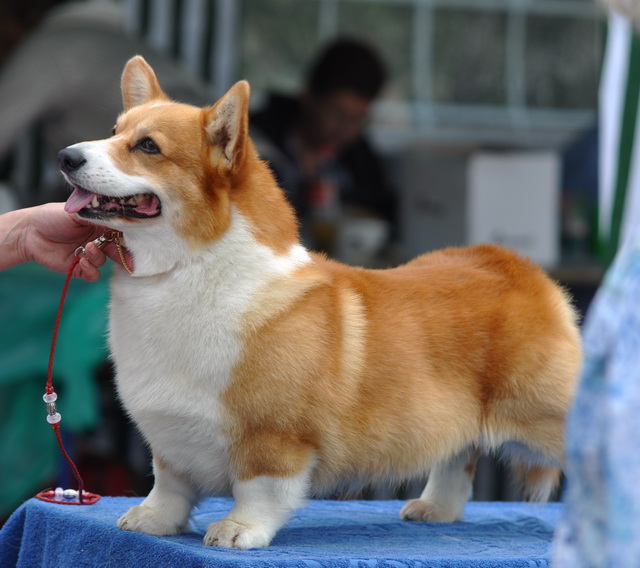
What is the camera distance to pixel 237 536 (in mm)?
1751

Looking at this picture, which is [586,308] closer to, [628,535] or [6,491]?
[6,491]

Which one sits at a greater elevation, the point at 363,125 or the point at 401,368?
the point at 363,125

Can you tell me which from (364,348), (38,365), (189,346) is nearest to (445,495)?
(364,348)

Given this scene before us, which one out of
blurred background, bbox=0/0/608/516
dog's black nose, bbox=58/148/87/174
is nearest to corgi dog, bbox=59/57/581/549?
dog's black nose, bbox=58/148/87/174

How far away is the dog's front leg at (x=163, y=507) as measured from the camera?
6.12 feet

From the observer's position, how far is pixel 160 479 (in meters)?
1.90

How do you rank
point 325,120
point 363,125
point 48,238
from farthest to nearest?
point 363,125 → point 325,120 → point 48,238

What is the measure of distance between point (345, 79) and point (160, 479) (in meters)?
3.44

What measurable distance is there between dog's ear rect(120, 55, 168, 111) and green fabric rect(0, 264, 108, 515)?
1.55m

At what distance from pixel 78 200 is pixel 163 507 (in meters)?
0.63

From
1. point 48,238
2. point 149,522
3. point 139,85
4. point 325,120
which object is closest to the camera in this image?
point 149,522

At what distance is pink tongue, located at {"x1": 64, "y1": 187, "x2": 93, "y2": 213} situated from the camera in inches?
69.1

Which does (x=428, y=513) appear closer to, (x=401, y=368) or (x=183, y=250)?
(x=401, y=368)

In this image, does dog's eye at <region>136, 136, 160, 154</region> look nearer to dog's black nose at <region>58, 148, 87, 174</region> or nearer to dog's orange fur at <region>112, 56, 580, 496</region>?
dog's orange fur at <region>112, 56, 580, 496</region>
